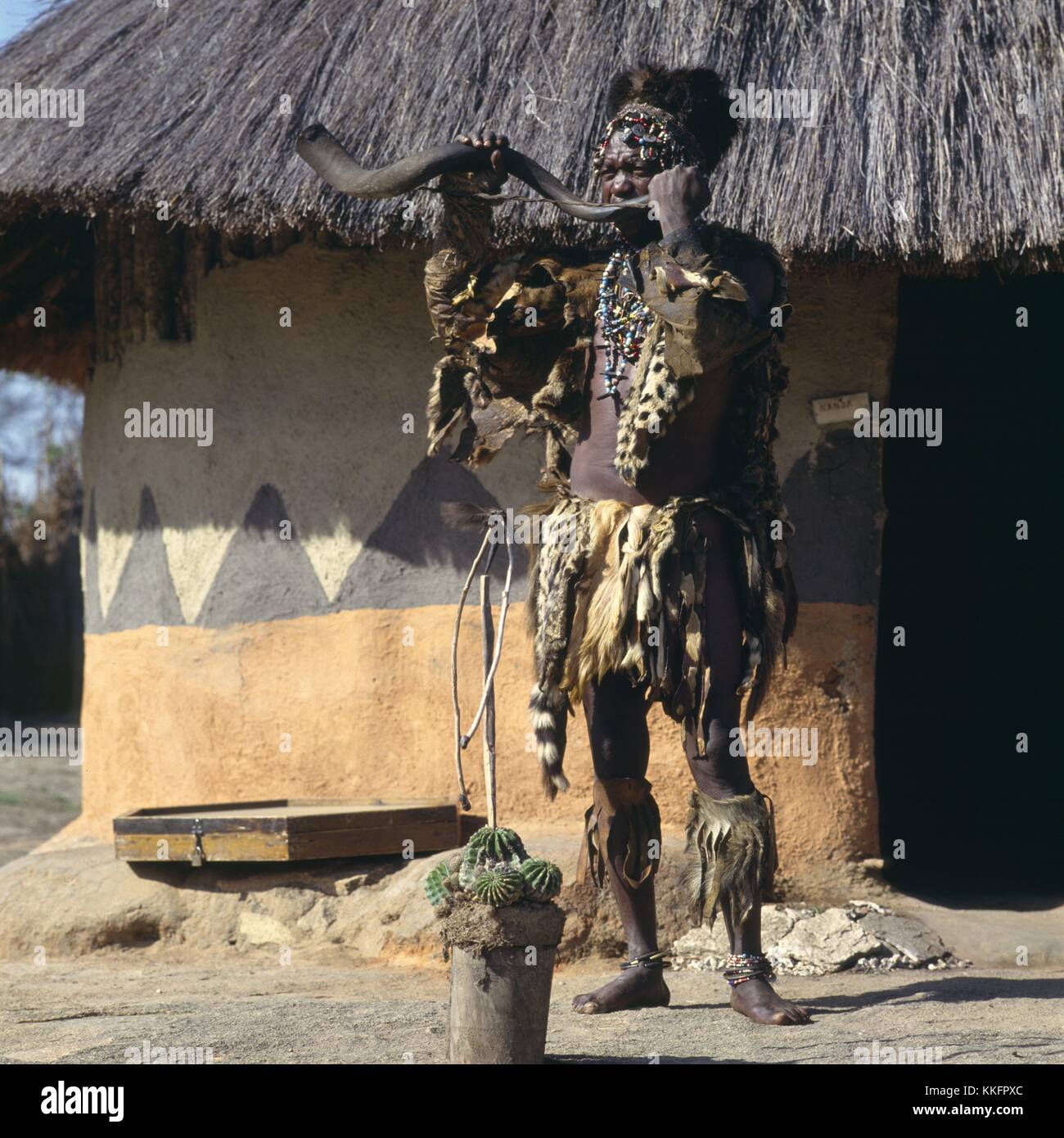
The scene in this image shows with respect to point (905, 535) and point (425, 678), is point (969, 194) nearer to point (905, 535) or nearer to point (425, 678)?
point (905, 535)

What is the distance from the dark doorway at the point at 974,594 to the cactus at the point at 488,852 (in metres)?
3.22

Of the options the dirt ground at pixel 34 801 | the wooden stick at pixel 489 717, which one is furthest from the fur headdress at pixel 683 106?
the dirt ground at pixel 34 801

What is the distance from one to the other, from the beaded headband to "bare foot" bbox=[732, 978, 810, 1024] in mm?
1831

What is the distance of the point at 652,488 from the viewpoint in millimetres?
3475

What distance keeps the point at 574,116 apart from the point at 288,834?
232 cm

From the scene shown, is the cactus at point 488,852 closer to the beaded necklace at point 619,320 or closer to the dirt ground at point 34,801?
the beaded necklace at point 619,320

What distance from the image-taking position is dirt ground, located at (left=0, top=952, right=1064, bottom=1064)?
9.86 feet

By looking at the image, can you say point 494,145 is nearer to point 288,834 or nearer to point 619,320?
point 619,320

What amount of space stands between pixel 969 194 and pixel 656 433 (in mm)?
1616

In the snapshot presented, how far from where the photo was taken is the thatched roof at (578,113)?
4.42 metres

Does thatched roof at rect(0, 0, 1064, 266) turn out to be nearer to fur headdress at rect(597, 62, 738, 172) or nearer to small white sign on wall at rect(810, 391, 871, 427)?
small white sign on wall at rect(810, 391, 871, 427)

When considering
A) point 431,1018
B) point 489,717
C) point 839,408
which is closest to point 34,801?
point 839,408

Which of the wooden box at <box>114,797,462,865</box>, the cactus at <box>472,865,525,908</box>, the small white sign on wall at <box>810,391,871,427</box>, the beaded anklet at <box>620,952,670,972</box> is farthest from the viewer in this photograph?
the small white sign on wall at <box>810,391,871,427</box>

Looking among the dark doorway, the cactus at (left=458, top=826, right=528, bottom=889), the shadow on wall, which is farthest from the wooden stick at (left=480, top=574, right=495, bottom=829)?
the dark doorway
